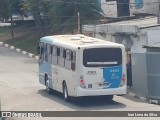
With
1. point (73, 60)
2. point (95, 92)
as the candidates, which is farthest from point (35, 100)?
point (95, 92)

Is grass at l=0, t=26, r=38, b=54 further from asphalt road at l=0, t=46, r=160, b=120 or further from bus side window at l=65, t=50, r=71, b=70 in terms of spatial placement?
bus side window at l=65, t=50, r=71, b=70

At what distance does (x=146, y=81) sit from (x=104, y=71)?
501 cm

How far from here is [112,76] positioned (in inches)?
928

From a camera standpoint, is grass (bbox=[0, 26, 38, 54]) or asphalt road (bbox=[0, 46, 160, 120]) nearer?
asphalt road (bbox=[0, 46, 160, 120])

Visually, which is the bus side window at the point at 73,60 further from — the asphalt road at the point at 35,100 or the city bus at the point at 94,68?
the asphalt road at the point at 35,100

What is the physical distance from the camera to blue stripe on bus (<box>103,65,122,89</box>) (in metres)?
23.5

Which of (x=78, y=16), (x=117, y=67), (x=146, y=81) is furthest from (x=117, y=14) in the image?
(x=117, y=67)

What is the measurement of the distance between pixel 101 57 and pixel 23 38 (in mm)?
33953

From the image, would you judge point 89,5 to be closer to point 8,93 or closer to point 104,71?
point 8,93

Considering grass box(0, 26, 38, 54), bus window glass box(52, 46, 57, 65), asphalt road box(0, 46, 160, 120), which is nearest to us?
asphalt road box(0, 46, 160, 120)

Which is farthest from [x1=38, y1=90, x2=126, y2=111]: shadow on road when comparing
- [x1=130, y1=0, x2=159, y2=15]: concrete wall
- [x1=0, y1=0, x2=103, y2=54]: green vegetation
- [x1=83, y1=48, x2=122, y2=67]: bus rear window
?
[x1=130, y1=0, x2=159, y2=15]: concrete wall

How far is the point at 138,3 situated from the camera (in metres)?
51.1

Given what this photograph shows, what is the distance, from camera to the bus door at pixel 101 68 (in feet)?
76.6

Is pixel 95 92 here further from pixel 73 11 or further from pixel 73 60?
pixel 73 11
